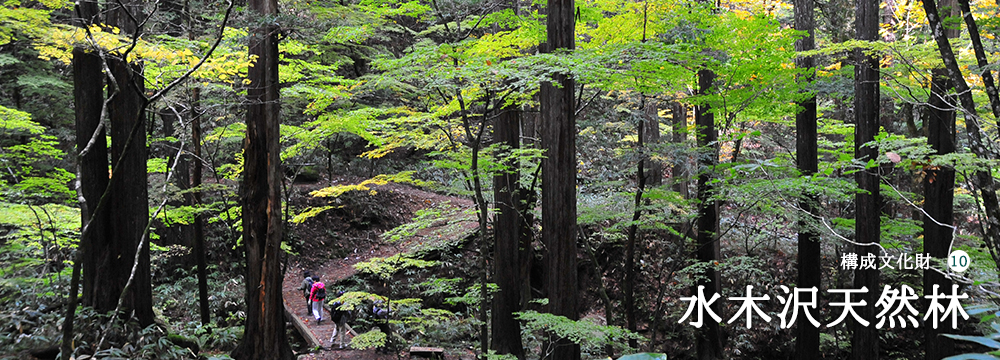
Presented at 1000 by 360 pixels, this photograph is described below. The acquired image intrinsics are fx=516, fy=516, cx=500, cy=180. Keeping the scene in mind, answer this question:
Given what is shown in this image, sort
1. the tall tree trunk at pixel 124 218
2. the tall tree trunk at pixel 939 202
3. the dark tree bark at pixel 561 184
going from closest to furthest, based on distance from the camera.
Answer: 1. the dark tree bark at pixel 561 184
2. the tall tree trunk at pixel 124 218
3. the tall tree trunk at pixel 939 202

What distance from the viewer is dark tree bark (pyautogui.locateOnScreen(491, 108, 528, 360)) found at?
8844mm

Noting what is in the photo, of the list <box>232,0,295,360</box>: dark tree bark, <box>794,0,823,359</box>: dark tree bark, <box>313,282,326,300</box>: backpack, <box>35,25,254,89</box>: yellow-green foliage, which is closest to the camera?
<box>35,25,254,89</box>: yellow-green foliage

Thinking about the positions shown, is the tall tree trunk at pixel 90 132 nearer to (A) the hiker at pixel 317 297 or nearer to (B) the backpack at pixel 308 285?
(A) the hiker at pixel 317 297

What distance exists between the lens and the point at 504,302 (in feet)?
29.2

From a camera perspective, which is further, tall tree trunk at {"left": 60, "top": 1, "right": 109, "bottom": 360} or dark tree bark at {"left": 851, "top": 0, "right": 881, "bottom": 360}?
dark tree bark at {"left": 851, "top": 0, "right": 881, "bottom": 360}

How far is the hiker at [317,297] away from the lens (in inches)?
420

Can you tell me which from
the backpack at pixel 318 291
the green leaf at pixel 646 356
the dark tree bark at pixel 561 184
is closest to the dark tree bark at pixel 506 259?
the dark tree bark at pixel 561 184

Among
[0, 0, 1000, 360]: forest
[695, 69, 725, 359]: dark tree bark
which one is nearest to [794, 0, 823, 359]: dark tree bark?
[0, 0, 1000, 360]: forest

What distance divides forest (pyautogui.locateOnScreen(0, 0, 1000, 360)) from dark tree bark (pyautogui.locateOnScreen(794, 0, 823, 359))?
5 cm

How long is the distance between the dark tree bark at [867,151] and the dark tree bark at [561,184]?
203 inches

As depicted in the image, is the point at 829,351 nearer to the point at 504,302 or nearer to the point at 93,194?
the point at 504,302

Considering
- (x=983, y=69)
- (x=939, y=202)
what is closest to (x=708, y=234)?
(x=939, y=202)

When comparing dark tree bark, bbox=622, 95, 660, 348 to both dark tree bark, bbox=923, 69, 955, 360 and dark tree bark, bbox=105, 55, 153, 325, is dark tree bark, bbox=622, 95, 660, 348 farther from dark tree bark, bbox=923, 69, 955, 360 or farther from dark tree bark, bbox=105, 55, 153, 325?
dark tree bark, bbox=105, 55, 153, 325

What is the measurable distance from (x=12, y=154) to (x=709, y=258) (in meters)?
12.7
